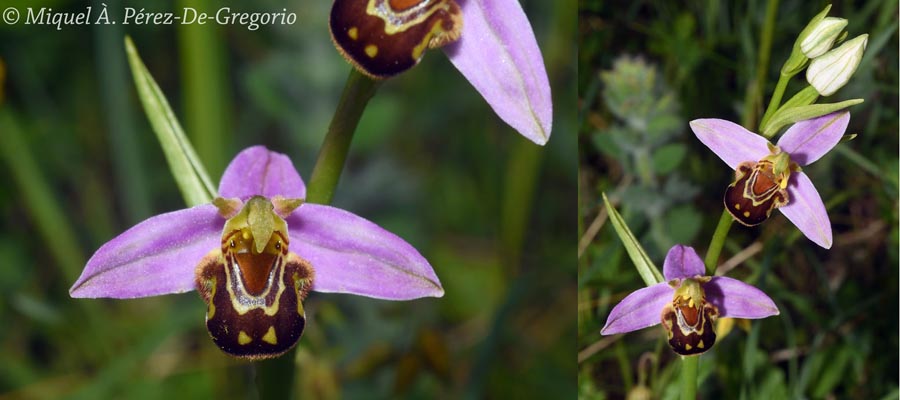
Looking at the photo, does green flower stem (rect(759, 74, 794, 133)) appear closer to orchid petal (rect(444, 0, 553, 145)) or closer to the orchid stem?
the orchid stem

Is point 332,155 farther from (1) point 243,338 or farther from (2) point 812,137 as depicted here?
(2) point 812,137

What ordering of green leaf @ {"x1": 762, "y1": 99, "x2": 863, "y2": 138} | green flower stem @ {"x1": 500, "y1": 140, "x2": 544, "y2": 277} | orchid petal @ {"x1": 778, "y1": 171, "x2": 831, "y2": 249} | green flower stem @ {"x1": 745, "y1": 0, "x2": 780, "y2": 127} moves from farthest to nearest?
green flower stem @ {"x1": 500, "y1": 140, "x2": 544, "y2": 277}
green flower stem @ {"x1": 745, "y1": 0, "x2": 780, "y2": 127}
orchid petal @ {"x1": 778, "y1": 171, "x2": 831, "y2": 249}
green leaf @ {"x1": 762, "y1": 99, "x2": 863, "y2": 138}

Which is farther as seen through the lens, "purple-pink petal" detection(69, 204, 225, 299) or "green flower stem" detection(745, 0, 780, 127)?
Result: "green flower stem" detection(745, 0, 780, 127)

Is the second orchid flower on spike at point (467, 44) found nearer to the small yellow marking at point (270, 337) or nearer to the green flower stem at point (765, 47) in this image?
the small yellow marking at point (270, 337)

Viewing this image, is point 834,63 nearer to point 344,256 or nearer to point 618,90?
point 618,90

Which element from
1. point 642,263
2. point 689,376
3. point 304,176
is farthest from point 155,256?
point 304,176

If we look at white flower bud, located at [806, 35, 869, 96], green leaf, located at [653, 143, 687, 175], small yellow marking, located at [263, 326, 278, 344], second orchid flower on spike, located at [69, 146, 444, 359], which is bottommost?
small yellow marking, located at [263, 326, 278, 344]

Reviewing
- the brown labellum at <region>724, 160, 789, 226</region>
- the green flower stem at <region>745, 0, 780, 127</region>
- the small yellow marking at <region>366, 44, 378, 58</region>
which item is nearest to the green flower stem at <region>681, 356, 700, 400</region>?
the brown labellum at <region>724, 160, 789, 226</region>
